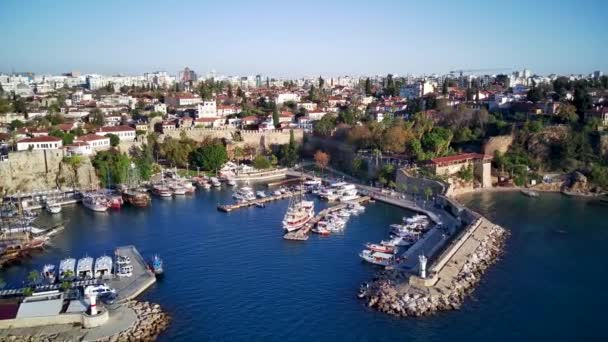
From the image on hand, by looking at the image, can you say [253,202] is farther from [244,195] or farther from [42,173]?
[42,173]

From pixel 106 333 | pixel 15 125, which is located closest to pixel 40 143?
pixel 15 125

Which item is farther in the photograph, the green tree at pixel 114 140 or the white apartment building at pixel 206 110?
the white apartment building at pixel 206 110

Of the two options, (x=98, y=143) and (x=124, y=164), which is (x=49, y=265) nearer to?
(x=124, y=164)

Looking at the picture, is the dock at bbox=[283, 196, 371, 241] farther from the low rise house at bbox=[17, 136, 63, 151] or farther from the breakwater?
the low rise house at bbox=[17, 136, 63, 151]

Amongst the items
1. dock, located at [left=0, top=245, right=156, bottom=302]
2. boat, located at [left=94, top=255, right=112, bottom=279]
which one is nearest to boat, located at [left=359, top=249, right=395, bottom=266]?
dock, located at [left=0, top=245, right=156, bottom=302]

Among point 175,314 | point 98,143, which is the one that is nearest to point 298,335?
point 175,314

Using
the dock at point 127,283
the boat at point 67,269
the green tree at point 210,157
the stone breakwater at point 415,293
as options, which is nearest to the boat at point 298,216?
the stone breakwater at point 415,293

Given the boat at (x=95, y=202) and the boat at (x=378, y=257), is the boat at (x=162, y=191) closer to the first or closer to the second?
the boat at (x=95, y=202)
